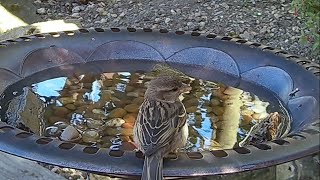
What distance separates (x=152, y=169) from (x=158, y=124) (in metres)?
0.27

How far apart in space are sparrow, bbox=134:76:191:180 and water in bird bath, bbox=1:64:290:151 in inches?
8.9

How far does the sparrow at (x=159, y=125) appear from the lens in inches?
86.1

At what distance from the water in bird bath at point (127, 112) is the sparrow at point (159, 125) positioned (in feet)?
0.74

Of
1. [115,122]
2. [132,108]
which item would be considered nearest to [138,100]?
[132,108]

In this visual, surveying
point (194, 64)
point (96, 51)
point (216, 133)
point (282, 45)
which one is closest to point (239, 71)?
point (194, 64)

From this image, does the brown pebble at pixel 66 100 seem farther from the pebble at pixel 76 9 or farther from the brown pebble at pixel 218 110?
the pebble at pixel 76 9

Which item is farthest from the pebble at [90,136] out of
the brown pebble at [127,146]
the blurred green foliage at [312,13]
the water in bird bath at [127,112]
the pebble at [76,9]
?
the pebble at [76,9]

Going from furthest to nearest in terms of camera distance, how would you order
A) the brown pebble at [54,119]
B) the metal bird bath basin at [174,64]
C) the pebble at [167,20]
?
the pebble at [167,20] → the brown pebble at [54,119] → the metal bird bath basin at [174,64]

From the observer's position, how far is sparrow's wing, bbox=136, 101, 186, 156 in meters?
2.29

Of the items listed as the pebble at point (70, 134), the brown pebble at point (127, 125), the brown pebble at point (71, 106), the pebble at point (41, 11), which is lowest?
the pebble at point (70, 134)

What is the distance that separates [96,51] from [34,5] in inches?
125

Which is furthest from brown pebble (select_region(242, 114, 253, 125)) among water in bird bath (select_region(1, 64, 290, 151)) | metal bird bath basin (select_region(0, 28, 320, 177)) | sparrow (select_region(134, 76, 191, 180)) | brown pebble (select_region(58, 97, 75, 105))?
brown pebble (select_region(58, 97, 75, 105))

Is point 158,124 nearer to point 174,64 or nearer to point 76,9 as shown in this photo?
point 174,64

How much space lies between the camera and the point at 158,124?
238cm
